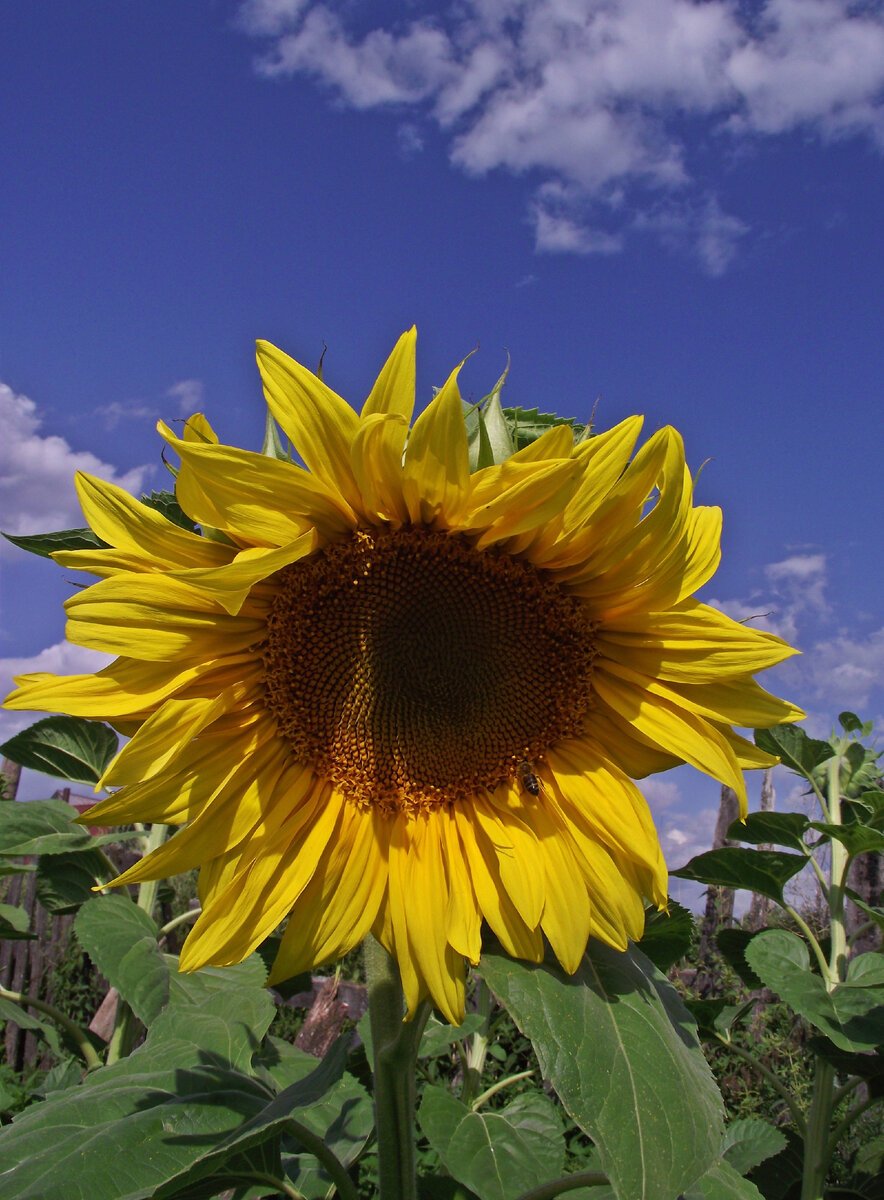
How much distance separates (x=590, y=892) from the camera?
164 centimetres

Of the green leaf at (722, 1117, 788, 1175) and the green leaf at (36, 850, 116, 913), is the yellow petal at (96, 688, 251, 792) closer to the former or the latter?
the green leaf at (36, 850, 116, 913)

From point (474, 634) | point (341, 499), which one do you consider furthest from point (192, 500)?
point (474, 634)

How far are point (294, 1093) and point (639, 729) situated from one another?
83 cm

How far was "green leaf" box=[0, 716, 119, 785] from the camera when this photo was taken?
303 cm

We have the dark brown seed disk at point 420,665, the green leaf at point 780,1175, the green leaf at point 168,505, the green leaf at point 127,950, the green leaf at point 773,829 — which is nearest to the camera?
the dark brown seed disk at point 420,665

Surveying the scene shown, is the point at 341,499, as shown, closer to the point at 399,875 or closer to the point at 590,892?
the point at 399,875

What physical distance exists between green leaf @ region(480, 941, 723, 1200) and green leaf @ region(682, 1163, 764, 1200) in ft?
1.34

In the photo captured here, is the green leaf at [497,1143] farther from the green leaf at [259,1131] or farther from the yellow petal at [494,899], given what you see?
the yellow petal at [494,899]

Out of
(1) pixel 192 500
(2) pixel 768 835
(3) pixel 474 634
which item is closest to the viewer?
(1) pixel 192 500

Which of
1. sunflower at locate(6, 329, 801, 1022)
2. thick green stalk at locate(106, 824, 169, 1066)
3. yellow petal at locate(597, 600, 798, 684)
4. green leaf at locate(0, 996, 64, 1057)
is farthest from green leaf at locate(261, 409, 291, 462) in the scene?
green leaf at locate(0, 996, 64, 1057)

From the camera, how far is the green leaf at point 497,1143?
7.42 ft

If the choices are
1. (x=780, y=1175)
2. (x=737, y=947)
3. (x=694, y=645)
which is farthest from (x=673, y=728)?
(x=780, y=1175)

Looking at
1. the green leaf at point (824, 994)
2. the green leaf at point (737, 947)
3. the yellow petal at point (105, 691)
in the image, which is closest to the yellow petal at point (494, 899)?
the yellow petal at point (105, 691)

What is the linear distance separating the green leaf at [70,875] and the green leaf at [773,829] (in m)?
2.06
